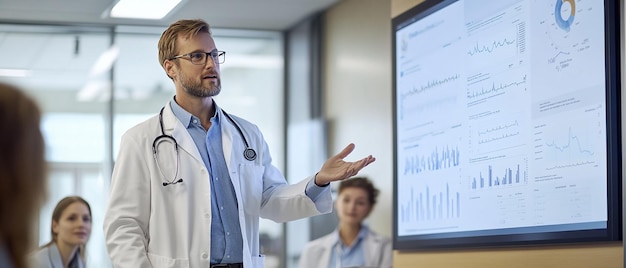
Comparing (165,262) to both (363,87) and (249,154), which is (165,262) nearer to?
(249,154)

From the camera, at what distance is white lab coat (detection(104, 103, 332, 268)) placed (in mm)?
3105

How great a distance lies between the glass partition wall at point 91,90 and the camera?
25.7 feet

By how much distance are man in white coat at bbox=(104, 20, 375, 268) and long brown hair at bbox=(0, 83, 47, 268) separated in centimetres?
178

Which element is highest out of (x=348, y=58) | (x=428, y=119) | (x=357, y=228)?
(x=348, y=58)

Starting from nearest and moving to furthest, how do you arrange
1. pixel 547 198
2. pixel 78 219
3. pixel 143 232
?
pixel 143 232 → pixel 547 198 → pixel 78 219

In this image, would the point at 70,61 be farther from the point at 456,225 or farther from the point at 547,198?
the point at 547,198

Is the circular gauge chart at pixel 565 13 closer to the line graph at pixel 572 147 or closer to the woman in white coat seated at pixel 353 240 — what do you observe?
the line graph at pixel 572 147

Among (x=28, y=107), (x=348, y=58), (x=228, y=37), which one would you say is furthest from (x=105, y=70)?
(x=28, y=107)

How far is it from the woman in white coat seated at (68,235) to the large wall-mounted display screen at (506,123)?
178cm

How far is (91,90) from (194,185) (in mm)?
5072

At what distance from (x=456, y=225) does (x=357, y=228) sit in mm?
1715

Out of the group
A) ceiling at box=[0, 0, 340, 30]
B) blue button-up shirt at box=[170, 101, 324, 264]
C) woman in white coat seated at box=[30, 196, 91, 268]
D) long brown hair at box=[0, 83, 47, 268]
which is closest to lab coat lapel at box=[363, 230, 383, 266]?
woman in white coat seated at box=[30, 196, 91, 268]

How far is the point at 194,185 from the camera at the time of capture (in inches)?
125

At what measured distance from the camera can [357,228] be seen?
6.13 m
